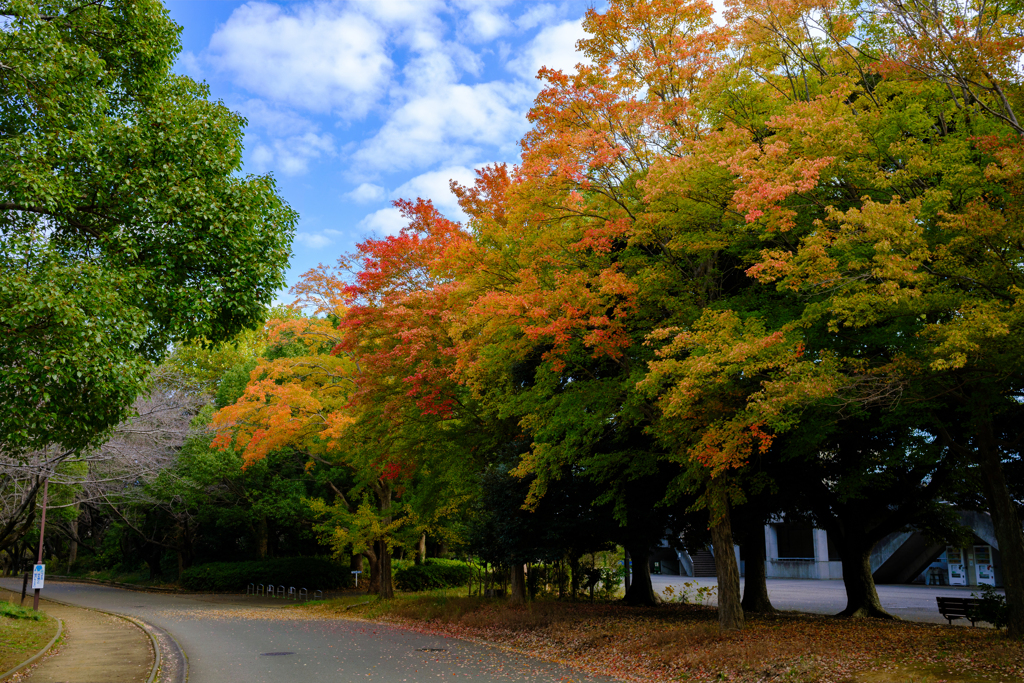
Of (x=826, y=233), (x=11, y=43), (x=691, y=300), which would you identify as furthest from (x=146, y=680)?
(x=826, y=233)

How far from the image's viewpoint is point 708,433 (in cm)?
1073

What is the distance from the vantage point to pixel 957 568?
33.2 m

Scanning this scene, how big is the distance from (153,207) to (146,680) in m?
7.42

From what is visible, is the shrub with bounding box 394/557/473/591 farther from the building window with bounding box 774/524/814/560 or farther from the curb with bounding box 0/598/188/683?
the building window with bounding box 774/524/814/560

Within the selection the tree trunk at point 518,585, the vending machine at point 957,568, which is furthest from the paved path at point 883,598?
the tree trunk at point 518,585

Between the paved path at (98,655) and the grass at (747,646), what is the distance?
7.53 metres

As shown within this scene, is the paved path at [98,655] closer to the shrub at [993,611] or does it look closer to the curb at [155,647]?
the curb at [155,647]

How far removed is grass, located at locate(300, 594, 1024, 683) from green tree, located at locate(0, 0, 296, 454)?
913cm

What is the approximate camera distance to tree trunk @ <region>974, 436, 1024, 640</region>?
11430 millimetres

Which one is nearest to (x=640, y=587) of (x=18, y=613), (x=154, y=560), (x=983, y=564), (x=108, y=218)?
(x=18, y=613)

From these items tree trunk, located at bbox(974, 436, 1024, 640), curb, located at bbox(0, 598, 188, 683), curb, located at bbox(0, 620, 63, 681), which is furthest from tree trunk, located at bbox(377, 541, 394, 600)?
tree trunk, located at bbox(974, 436, 1024, 640)

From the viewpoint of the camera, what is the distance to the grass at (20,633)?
41.8ft

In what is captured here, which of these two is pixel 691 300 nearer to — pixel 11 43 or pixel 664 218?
pixel 664 218

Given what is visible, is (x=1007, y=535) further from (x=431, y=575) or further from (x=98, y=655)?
(x=431, y=575)
